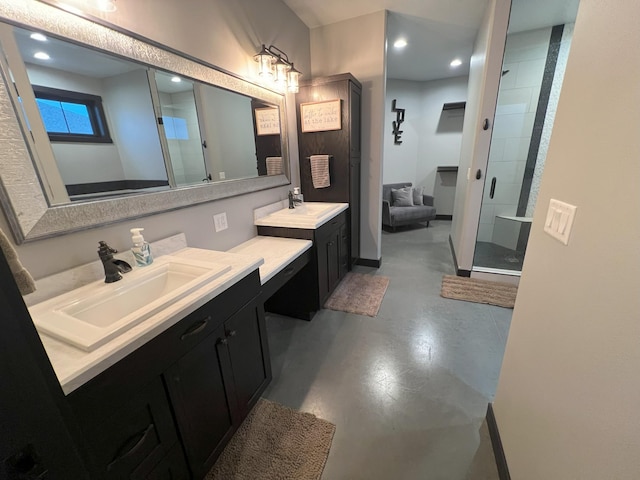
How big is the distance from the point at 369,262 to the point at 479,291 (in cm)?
122

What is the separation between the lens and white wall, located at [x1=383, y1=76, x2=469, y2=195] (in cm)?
482

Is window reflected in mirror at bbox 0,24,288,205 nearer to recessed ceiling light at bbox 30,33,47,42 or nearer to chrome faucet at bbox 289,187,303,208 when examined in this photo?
recessed ceiling light at bbox 30,33,47,42

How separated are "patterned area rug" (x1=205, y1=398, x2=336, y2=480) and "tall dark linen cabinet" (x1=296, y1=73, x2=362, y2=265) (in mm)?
1939

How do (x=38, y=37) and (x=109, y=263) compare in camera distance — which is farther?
(x=109, y=263)

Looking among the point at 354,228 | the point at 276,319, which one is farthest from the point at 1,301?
the point at 354,228

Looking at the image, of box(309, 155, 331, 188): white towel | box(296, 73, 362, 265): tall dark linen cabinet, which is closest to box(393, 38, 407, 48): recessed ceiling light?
box(296, 73, 362, 265): tall dark linen cabinet

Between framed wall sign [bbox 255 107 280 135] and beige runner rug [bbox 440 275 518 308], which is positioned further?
beige runner rug [bbox 440 275 518 308]

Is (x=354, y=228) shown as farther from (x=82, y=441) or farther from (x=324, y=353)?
(x=82, y=441)

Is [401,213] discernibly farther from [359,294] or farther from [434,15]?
[434,15]

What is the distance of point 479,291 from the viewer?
2652 mm

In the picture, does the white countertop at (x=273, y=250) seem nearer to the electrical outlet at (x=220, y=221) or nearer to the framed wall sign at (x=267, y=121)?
the electrical outlet at (x=220, y=221)

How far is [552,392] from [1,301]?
1.34m

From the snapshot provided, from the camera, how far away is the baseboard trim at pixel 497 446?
1.11 meters

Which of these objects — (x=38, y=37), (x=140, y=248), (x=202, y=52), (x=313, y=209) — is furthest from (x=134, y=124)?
(x=313, y=209)
